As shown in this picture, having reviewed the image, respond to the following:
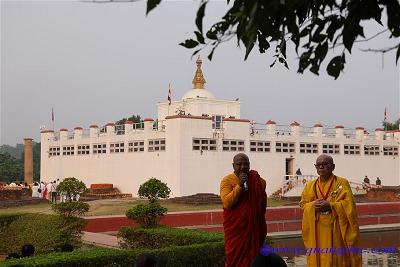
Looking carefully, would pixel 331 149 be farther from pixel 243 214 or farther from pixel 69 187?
pixel 243 214

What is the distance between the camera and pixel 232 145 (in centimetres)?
2659

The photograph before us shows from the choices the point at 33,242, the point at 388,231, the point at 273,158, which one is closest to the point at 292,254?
the point at 33,242

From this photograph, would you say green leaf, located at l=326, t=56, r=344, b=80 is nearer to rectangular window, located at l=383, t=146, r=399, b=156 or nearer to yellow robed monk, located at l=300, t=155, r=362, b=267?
yellow robed monk, located at l=300, t=155, r=362, b=267

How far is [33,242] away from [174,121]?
1620cm

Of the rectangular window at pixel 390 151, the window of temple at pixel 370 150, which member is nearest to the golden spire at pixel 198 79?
the window of temple at pixel 370 150

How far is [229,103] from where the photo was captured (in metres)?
30.8

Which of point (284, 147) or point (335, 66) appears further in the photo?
point (284, 147)

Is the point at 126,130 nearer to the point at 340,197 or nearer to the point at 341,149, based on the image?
the point at 341,149

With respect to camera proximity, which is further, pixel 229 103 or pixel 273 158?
pixel 229 103

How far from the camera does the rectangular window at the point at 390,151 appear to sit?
1264 inches

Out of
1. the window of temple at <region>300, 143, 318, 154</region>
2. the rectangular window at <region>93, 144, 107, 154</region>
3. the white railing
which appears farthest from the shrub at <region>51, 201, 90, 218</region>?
the window of temple at <region>300, 143, 318, 154</region>

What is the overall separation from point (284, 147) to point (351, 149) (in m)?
4.31

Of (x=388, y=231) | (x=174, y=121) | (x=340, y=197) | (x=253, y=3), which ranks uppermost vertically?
(x=174, y=121)

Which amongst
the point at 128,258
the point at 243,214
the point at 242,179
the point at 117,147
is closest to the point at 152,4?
the point at 242,179
